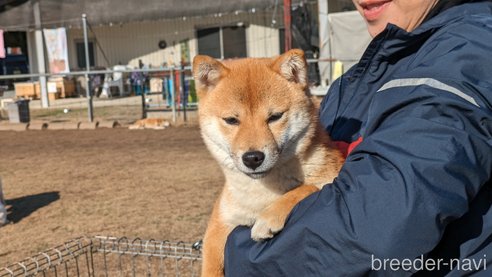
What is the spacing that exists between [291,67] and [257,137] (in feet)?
1.31

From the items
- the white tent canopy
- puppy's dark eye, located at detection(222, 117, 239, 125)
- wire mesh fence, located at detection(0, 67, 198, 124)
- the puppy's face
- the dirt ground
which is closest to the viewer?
the puppy's face

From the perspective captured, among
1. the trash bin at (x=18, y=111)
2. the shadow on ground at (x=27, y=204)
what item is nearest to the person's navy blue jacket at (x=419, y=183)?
the shadow on ground at (x=27, y=204)

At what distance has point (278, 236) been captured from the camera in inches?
55.6

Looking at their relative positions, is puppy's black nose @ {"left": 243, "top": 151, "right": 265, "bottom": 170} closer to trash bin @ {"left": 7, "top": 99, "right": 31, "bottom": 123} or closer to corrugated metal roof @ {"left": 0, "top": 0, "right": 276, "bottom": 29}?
trash bin @ {"left": 7, "top": 99, "right": 31, "bottom": 123}

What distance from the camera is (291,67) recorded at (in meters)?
2.30

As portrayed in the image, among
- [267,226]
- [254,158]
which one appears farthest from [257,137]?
[267,226]

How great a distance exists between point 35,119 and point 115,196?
8.41 metres

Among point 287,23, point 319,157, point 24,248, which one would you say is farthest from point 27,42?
point 319,157

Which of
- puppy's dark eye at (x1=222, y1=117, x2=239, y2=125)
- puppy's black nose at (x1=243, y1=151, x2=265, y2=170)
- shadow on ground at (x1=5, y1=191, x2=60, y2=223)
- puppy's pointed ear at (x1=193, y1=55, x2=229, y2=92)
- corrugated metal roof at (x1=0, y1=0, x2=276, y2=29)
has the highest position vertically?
corrugated metal roof at (x1=0, y1=0, x2=276, y2=29)

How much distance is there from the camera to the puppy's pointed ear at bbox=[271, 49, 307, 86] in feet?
7.44

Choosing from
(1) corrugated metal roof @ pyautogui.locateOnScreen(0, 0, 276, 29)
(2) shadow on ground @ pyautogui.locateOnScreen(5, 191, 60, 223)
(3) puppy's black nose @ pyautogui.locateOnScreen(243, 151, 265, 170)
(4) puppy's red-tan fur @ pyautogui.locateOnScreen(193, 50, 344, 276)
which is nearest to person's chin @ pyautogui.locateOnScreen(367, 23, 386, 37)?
(4) puppy's red-tan fur @ pyautogui.locateOnScreen(193, 50, 344, 276)

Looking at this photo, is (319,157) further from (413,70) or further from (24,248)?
(24,248)

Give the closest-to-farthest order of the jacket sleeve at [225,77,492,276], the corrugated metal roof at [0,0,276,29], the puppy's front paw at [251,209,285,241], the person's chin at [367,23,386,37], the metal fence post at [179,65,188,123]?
1. the jacket sleeve at [225,77,492,276]
2. the puppy's front paw at [251,209,285,241]
3. the person's chin at [367,23,386,37]
4. the metal fence post at [179,65,188,123]
5. the corrugated metal roof at [0,0,276,29]

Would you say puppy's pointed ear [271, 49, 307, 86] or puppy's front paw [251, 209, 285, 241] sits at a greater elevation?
puppy's pointed ear [271, 49, 307, 86]
